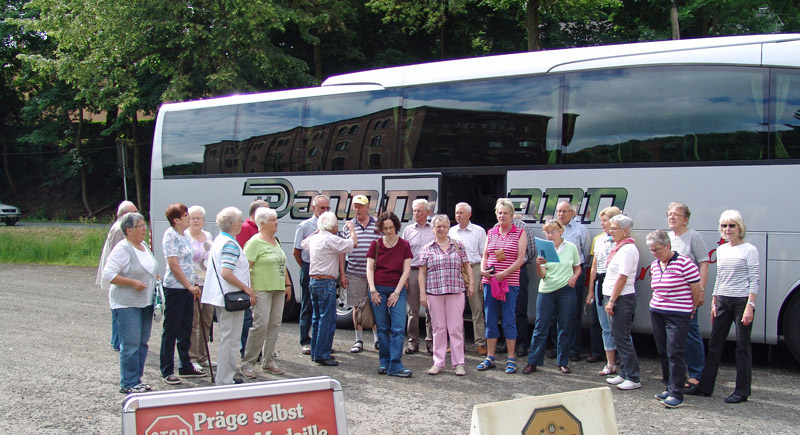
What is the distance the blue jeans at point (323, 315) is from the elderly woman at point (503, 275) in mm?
1697

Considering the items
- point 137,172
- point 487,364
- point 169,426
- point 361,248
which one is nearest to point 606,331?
point 487,364

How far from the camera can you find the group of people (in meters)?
6.22

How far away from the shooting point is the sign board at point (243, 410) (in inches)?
126

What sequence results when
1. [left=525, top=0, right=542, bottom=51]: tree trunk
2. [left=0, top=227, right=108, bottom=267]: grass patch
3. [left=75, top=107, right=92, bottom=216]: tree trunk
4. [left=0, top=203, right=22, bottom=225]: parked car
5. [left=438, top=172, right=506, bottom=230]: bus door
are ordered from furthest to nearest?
1. [left=75, top=107, right=92, bottom=216]: tree trunk
2. [left=0, top=203, right=22, bottom=225]: parked car
3. [left=0, top=227, right=108, bottom=267]: grass patch
4. [left=525, top=0, right=542, bottom=51]: tree trunk
5. [left=438, top=172, right=506, bottom=230]: bus door

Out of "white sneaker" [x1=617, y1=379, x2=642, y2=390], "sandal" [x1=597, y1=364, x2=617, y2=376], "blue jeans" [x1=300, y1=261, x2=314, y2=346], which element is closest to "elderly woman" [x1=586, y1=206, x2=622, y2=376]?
"sandal" [x1=597, y1=364, x2=617, y2=376]

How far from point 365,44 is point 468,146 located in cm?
1861

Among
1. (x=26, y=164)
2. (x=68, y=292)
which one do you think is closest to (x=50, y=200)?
(x=26, y=164)

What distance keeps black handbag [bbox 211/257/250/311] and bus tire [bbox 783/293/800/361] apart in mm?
5599

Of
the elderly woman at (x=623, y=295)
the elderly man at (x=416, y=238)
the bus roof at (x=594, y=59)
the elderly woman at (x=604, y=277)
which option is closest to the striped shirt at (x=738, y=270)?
the elderly woman at (x=623, y=295)

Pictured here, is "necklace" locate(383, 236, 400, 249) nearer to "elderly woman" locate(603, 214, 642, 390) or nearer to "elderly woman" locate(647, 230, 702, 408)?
"elderly woman" locate(603, 214, 642, 390)

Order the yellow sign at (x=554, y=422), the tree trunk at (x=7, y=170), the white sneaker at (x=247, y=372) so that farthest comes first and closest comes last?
the tree trunk at (x=7, y=170) → the white sneaker at (x=247, y=372) → the yellow sign at (x=554, y=422)

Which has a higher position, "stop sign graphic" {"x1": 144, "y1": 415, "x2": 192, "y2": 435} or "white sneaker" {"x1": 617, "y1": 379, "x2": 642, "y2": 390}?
"stop sign graphic" {"x1": 144, "y1": 415, "x2": 192, "y2": 435}

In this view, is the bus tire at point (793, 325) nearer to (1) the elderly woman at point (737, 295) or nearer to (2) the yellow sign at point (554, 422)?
(1) the elderly woman at point (737, 295)

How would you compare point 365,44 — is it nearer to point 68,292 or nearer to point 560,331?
point 68,292
